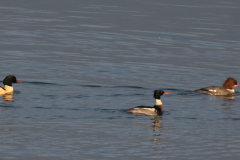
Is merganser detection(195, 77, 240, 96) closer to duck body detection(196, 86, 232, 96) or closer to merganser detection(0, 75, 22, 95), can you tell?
duck body detection(196, 86, 232, 96)

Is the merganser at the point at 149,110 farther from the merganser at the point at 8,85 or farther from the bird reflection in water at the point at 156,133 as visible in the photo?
the merganser at the point at 8,85

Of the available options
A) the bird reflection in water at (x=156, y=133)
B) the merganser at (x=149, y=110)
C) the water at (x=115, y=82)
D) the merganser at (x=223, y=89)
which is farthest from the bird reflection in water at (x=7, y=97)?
the merganser at (x=223, y=89)

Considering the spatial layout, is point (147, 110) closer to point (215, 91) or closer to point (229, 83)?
point (215, 91)

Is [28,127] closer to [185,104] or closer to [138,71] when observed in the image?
[185,104]

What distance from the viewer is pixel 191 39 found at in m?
42.6

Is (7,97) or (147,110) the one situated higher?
(7,97)

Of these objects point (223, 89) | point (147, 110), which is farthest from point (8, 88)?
point (223, 89)

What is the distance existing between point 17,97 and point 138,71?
850 centimetres

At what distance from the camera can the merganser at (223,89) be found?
26.1m

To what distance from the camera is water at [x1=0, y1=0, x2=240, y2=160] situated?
1739cm

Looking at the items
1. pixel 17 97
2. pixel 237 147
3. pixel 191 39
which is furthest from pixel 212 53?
pixel 237 147

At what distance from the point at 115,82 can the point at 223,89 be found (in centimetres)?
507

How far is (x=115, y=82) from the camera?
2764cm

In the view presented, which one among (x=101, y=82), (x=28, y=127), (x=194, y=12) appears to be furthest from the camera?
(x=194, y=12)
